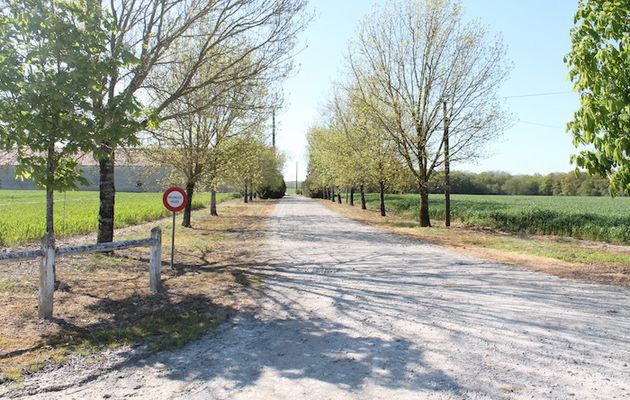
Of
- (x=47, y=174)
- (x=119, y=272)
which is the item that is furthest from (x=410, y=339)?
(x=119, y=272)

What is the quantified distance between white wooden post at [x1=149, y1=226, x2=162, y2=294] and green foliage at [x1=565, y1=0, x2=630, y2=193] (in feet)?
23.7

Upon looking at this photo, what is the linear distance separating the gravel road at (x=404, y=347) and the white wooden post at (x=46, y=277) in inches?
79.4

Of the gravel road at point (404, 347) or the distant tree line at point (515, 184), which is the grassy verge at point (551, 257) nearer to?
the gravel road at point (404, 347)

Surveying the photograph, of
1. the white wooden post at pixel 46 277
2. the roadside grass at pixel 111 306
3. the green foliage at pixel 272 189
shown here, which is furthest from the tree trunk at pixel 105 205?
the green foliage at pixel 272 189

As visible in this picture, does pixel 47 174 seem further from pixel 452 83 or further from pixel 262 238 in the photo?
pixel 452 83

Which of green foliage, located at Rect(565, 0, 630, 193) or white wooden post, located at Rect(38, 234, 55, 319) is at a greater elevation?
green foliage, located at Rect(565, 0, 630, 193)

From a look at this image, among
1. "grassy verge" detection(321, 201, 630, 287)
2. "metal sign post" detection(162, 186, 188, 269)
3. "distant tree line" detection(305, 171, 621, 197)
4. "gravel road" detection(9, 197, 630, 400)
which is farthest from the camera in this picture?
"distant tree line" detection(305, 171, 621, 197)

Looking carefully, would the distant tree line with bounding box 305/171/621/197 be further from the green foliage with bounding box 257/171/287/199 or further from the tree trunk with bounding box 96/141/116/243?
the tree trunk with bounding box 96/141/116/243

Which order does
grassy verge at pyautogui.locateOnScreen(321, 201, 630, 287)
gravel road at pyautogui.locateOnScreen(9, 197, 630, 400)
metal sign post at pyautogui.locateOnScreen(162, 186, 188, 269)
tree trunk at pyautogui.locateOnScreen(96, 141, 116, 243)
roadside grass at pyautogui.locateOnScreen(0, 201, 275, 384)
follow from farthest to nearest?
tree trunk at pyautogui.locateOnScreen(96, 141, 116, 243), metal sign post at pyautogui.locateOnScreen(162, 186, 188, 269), grassy verge at pyautogui.locateOnScreen(321, 201, 630, 287), roadside grass at pyautogui.locateOnScreen(0, 201, 275, 384), gravel road at pyautogui.locateOnScreen(9, 197, 630, 400)

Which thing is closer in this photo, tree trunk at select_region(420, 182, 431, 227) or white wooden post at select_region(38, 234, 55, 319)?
white wooden post at select_region(38, 234, 55, 319)

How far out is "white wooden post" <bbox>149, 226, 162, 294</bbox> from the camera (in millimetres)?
7180

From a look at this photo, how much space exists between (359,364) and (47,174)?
5287 millimetres

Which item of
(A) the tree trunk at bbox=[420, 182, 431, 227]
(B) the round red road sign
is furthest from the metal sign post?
(A) the tree trunk at bbox=[420, 182, 431, 227]

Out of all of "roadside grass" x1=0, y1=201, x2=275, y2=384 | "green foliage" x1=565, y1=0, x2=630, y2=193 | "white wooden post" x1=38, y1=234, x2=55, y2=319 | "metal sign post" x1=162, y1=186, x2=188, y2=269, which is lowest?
"roadside grass" x1=0, y1=201, x2=275, y2=384
